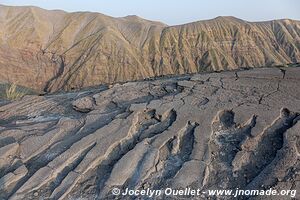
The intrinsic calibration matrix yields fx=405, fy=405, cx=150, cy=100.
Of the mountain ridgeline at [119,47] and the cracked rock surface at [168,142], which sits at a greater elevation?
the cracked rock surface at [168,142]

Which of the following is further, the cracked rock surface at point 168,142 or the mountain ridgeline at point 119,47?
the mountain ridgeline at point 119,47

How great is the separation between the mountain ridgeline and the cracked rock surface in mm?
36845

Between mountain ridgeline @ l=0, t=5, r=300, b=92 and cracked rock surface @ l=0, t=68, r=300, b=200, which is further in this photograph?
mountain ridgeline @ l=0, t=5, r=300, b=92

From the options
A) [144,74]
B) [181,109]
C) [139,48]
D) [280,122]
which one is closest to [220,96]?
[181,109]

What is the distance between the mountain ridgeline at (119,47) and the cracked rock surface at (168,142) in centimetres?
3684

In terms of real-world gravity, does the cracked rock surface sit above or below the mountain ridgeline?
above

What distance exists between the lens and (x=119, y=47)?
48000mm

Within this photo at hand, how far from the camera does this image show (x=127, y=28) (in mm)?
53562

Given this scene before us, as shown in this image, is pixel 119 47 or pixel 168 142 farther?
pixel 119 47

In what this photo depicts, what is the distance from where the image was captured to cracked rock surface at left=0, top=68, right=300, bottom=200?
471 cm

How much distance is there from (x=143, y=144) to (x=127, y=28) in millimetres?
49332

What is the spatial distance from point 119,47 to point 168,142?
43.3 m

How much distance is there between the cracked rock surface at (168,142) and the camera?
15.5 ft

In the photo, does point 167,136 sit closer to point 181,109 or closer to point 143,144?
point 143,144
